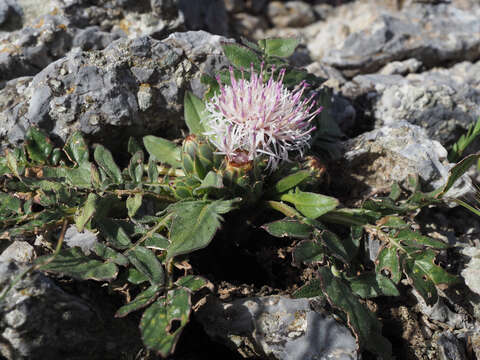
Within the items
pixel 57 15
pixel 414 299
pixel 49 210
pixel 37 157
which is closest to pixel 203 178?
pixel 49 210

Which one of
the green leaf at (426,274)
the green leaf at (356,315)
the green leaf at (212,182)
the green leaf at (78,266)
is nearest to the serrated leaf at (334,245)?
the green leaf at (356,315)

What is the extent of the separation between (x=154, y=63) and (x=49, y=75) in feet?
2.78

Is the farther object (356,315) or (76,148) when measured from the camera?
(76,148)

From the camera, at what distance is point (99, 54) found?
350 cm

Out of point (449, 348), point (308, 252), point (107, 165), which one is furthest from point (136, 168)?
point (449, 348)

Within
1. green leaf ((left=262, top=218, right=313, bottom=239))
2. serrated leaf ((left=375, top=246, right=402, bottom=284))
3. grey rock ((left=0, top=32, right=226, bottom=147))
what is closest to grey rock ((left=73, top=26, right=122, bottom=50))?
grey rock ((left=0, top=32, right=226, bottom=147))

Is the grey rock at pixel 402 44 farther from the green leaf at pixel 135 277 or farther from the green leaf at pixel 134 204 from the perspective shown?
the green leaf at pixel 135 277

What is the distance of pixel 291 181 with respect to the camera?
3.03m

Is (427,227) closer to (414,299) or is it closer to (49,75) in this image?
(414,299)

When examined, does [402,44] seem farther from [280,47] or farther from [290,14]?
[280,47]

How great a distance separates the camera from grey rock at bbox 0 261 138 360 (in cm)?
217

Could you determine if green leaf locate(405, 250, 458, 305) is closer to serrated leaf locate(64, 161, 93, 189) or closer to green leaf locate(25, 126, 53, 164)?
serrated leaf locate(64, 161, 93, 189)

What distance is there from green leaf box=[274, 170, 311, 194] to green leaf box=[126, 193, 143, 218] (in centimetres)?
99

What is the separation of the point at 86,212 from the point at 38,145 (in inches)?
35.7
